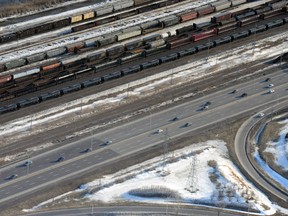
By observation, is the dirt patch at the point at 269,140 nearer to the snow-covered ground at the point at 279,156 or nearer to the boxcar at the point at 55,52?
the snow-covered ground at the point at 279,156

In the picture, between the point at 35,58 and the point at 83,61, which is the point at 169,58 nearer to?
the point at 83,61

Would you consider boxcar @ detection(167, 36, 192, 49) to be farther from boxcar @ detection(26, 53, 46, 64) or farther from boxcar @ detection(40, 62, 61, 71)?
boxcar @ detection(26, 53, 46, 64)

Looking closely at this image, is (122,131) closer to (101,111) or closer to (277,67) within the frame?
(101,111)

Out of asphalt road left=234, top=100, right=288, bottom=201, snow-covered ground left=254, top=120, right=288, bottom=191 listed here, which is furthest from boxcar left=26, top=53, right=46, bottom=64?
snow-covered ground left=254, top=120, right=288, bottom=191

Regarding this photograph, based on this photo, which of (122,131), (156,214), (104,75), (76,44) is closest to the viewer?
(156,214)

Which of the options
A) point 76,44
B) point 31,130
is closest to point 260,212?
point 31,130

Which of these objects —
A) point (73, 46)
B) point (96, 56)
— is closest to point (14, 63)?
point (73, 46)

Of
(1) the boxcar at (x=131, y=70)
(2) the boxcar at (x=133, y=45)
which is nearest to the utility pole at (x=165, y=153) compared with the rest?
(1) the boxcar at (x=131, y=70)
